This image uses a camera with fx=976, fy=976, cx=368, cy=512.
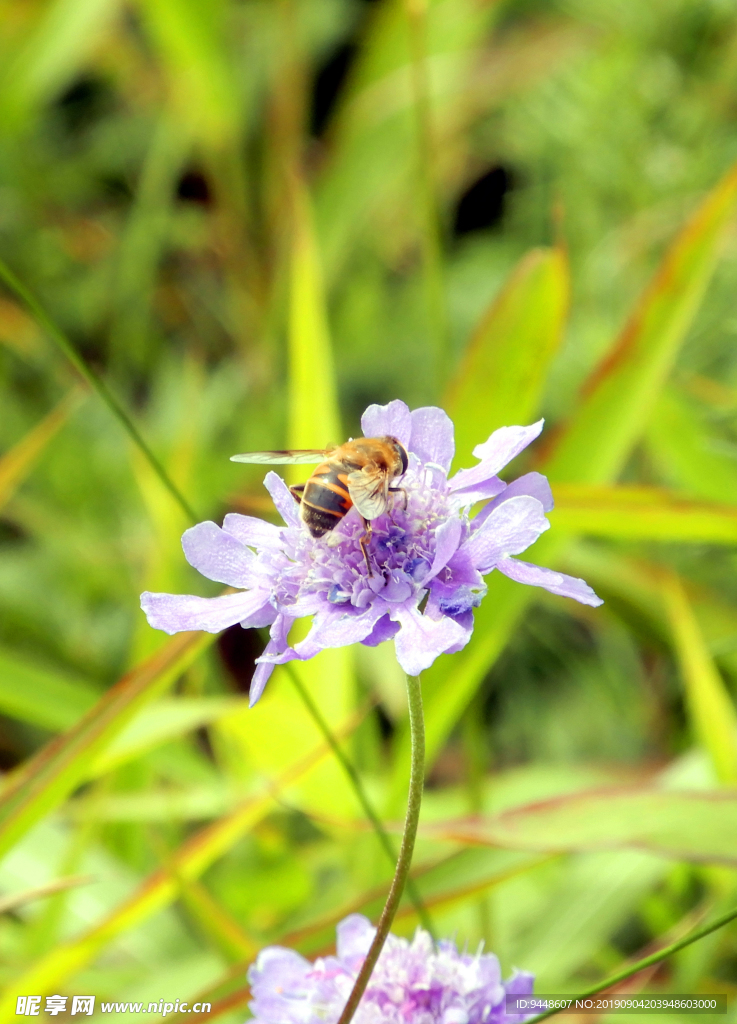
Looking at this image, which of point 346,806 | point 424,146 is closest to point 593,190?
point 424,146

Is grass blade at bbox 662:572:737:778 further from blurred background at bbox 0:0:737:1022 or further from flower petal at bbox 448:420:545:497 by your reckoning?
flower petal at bbox 448:420:545:497

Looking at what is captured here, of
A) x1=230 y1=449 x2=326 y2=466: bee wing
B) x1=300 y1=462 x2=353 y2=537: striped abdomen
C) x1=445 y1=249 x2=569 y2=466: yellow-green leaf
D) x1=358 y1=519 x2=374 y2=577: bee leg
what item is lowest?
x1=358 y1=519 x2=374 y2=577: bee leg

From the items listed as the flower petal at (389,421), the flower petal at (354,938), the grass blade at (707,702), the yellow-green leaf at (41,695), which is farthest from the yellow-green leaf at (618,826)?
the yellow-green leaf at (41,695)

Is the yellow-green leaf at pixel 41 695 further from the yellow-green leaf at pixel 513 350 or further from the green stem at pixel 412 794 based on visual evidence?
the green stem at pixel 412 794

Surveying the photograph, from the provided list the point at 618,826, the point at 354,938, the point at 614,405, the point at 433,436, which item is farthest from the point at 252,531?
the point at 614,405

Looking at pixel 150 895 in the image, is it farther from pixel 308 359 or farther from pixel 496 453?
pixel 308 359

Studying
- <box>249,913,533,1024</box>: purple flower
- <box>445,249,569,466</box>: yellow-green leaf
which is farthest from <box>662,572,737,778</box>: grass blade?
<box>249,913,533,1024</box>: purple flower

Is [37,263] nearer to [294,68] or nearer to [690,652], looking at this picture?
[294,68]

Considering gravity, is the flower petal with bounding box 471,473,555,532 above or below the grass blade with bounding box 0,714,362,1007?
below
